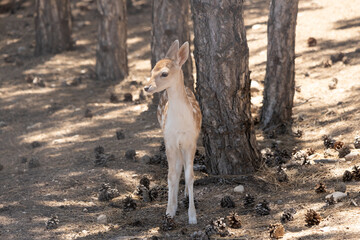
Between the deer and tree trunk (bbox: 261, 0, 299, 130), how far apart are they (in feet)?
10.2

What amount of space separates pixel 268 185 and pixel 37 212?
9.89ft

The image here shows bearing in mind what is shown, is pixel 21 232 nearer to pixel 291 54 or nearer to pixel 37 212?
pixel 37 212

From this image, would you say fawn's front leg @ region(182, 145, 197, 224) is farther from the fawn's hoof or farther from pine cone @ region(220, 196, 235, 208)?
pine cone @ region(220, 196, 235, 208)

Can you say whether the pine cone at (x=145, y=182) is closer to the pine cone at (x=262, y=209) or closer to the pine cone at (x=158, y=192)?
the pine cone at (x=158, y=192)

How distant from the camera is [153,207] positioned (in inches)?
307

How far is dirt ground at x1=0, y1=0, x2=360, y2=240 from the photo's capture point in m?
7.10

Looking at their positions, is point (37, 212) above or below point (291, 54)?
below

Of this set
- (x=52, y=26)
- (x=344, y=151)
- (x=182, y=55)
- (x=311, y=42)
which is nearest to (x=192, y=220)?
(x=182, y=55)

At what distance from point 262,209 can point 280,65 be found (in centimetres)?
382

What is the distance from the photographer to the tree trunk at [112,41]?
13.7m

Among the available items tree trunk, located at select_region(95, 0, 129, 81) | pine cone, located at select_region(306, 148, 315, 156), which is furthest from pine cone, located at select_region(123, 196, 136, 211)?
tree trunk, located at select_region(95, 0, 129, 81)

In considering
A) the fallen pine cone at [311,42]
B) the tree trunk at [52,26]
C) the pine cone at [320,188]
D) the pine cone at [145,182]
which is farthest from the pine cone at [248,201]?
the tree trunk at [52,26]

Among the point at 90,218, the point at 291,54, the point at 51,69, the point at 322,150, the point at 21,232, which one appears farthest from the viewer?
the point at 51,69

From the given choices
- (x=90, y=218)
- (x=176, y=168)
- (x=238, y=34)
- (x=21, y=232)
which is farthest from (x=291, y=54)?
(x=21, y=232)
